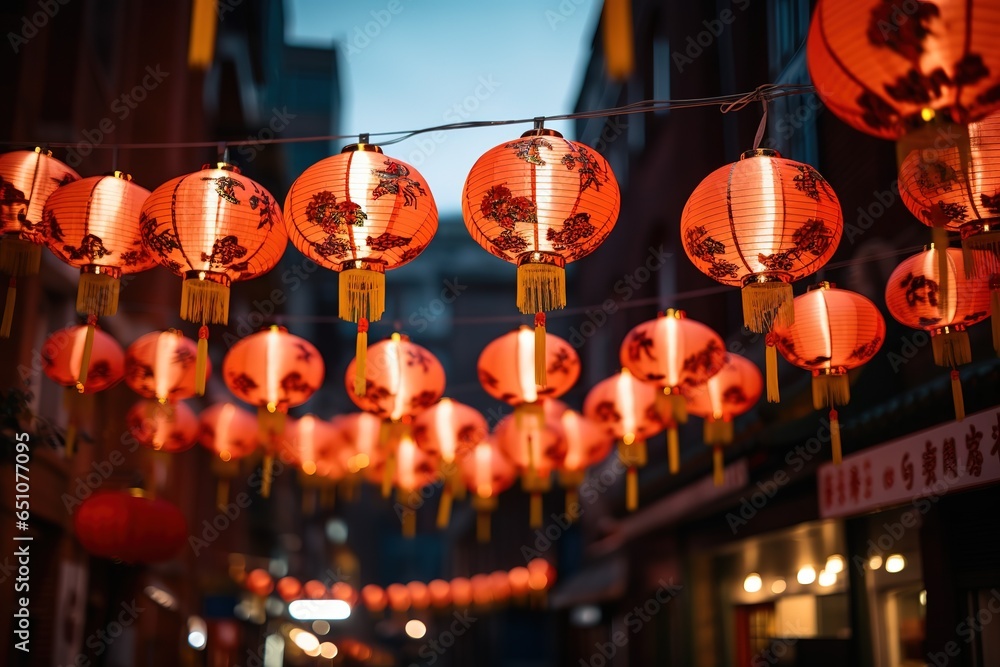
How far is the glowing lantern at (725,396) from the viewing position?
8984 mm

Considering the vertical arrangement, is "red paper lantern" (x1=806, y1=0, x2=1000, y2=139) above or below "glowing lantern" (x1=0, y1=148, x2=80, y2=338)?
below

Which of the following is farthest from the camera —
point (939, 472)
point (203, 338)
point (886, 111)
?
point (939, 472)

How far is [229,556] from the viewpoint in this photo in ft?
79.9

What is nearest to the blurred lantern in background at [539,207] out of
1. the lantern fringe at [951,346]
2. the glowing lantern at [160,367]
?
the lantern fringe at [951,346]

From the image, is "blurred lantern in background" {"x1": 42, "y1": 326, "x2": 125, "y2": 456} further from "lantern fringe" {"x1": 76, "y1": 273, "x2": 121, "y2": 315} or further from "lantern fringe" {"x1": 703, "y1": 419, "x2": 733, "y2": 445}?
"lantern fringe" {"x1": 703, "y1": 419, "x2": 733, "y2": 445}

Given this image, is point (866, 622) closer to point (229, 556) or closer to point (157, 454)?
point (157, 454)

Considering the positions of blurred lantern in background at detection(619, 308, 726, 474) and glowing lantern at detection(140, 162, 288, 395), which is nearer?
glowing lantern at detection(140, 162, 288, 395)

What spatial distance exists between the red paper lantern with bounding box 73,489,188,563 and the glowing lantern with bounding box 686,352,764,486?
5647mm

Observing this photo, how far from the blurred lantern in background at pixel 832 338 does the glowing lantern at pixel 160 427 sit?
19.1 feet

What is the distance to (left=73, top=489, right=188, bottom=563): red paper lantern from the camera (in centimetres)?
965

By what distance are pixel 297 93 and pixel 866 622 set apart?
34.8m

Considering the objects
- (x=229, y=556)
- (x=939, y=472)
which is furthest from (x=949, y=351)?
(x=229, y=556)

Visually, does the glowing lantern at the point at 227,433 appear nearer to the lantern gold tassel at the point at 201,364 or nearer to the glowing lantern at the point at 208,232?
the lantern gold tassel at the point at 201,364

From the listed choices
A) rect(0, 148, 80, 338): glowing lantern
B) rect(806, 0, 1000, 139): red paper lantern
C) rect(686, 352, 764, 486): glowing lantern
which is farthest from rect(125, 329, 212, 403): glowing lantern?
rect(806, 0, 1000, 139): red paper lantern
